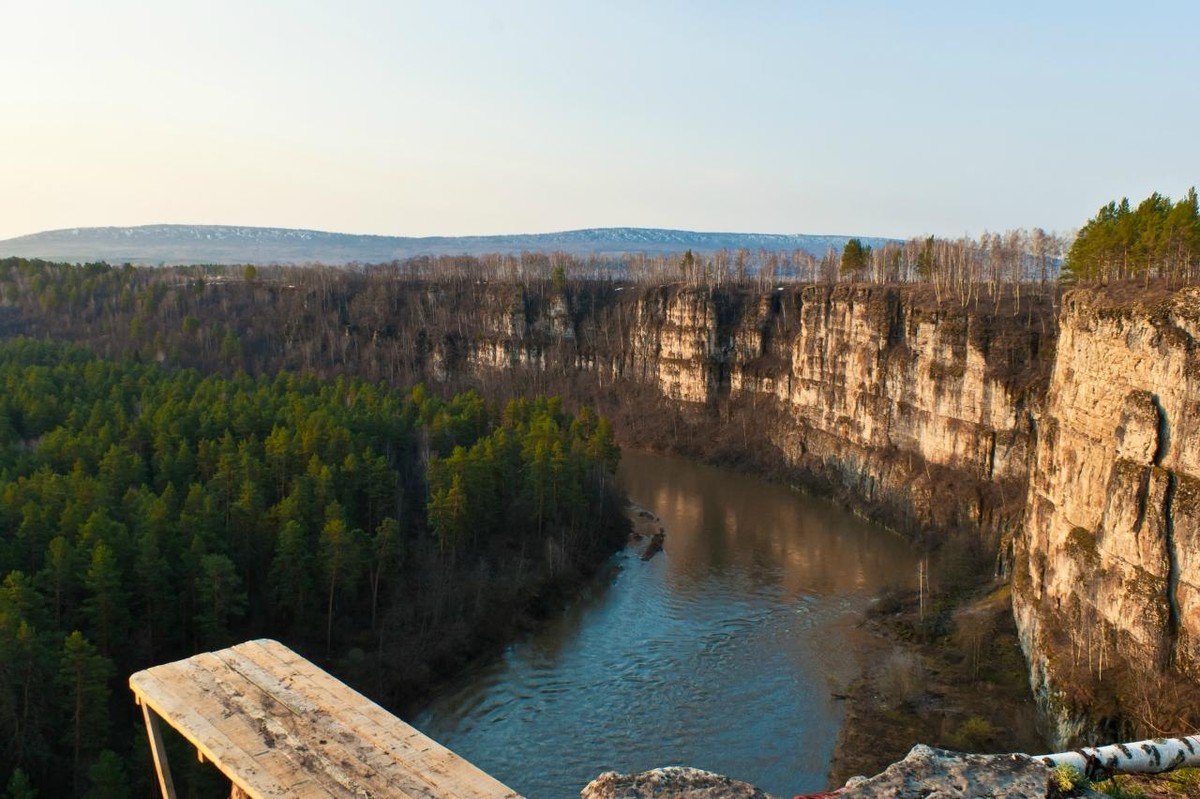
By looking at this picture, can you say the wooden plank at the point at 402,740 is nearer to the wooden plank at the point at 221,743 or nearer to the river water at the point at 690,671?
the wooden plank at the point at 221,743

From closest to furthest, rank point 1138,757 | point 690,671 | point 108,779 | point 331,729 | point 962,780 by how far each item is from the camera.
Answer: point 962,780, point 1138,757, point 331,729, point 108,779, point 690,671

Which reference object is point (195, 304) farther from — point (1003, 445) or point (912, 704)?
point (912, 704)

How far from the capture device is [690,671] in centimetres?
3055

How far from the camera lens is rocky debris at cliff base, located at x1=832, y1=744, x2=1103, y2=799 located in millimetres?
7105

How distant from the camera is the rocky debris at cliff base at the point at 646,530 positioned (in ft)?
145

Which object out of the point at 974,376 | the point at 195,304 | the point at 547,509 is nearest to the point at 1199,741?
the point at 547,509

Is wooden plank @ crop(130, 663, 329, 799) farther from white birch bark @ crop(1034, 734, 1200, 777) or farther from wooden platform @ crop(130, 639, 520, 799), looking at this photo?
white birch bark @ crop(1034, 734, 1200, 777)

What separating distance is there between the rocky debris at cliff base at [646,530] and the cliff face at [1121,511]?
18.3 metres

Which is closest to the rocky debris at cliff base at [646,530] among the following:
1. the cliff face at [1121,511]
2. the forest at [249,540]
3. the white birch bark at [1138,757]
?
the forest at [249,540]

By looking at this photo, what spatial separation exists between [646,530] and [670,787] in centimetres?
4081

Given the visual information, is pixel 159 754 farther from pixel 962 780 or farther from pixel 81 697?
pixel 81 697

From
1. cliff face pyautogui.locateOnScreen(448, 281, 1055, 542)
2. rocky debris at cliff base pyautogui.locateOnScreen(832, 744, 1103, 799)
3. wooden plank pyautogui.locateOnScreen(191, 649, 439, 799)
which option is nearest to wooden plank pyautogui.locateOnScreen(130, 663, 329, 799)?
wooden plank pyautogui.locateOnScreen(191, 649, 439, 799)

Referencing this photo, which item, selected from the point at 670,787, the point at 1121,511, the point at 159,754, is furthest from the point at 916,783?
the point at 1121,511

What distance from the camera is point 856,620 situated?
117 ft
